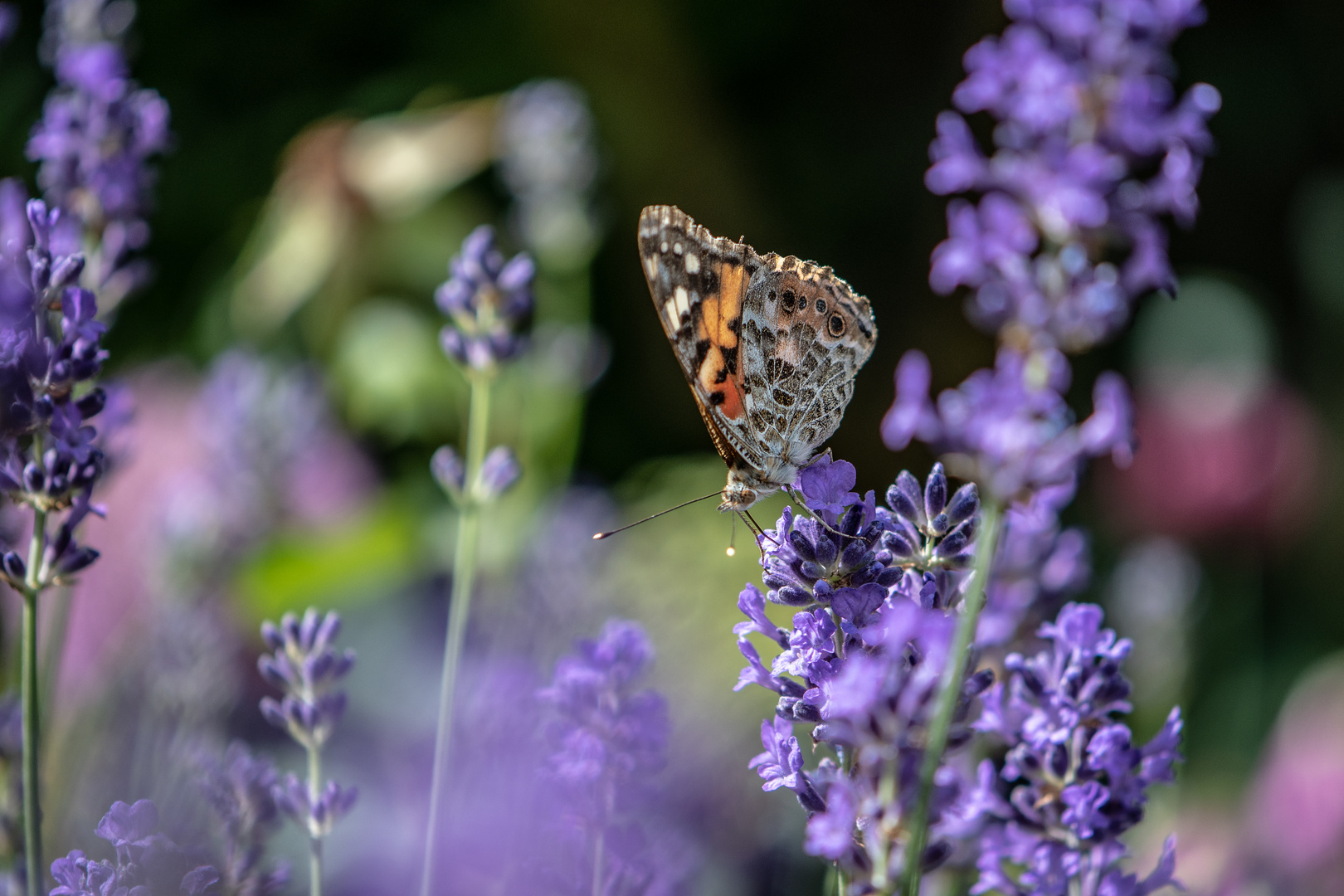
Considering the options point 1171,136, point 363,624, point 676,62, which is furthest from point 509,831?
point 676,62

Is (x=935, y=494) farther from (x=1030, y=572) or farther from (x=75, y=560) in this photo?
(x=75, y=560)

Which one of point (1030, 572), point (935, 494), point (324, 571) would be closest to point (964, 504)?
point (935, 494)

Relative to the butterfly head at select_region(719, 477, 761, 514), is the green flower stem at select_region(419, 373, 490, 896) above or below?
above

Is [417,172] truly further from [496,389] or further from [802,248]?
[802,248]

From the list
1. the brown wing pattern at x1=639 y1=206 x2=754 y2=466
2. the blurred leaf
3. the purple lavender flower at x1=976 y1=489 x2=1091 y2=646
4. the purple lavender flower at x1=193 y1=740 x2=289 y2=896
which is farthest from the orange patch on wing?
the blurred leaf

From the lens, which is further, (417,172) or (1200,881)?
(417,172)

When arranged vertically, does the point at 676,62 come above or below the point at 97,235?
below

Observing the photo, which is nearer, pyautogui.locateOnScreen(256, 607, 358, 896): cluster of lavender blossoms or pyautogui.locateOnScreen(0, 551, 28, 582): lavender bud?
pyautogui.locateOnScreen(0, 551, 28, 582): lavender bud

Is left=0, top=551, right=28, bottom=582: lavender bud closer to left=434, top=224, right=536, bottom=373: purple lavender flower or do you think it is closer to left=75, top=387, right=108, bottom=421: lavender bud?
left=75, top=387, right=108, bottom=421: lavender bud
